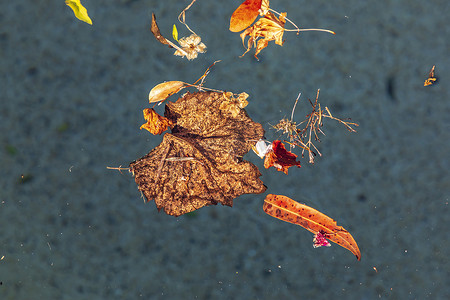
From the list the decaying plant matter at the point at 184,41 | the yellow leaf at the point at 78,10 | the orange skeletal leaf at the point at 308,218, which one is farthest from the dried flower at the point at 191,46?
the orange skeletal leaf at the point at 308,218

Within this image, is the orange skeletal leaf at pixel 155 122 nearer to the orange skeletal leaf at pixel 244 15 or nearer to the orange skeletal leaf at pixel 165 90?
the orange skeletal leaf at pixel 165 90

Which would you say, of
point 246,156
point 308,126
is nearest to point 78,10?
point 246,156

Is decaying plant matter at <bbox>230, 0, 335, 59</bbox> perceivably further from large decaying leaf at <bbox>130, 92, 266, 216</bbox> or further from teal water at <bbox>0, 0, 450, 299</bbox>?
large decaying leaf at <bbox>130, 92, 266, 216</bbox>

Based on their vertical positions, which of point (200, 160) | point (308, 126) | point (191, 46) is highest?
point (191, 46)

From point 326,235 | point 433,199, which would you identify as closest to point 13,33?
point 326,235

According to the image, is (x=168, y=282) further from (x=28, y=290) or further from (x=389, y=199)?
(x=389, y=199)

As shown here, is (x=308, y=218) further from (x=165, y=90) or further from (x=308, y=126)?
(x=165, y=90)

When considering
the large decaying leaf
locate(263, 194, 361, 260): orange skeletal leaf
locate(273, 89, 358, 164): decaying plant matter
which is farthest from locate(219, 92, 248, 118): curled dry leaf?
locate(263, 194, 361, 260): orange skeletal leaf
